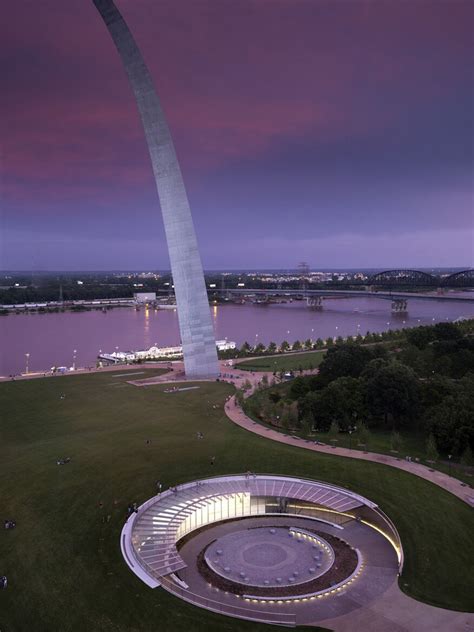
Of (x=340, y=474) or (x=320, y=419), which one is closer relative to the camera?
(x=340, y=474)

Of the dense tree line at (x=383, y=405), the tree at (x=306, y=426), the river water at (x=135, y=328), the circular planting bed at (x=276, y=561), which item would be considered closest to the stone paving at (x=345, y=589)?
the circular planting bed at (x=276, y=561)

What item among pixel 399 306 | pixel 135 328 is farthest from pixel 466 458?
pixel 399 306

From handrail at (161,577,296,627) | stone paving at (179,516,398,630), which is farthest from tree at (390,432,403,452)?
handrail at (161,577,296,627)

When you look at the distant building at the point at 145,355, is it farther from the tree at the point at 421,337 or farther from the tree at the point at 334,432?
the tree at the point at 334,432

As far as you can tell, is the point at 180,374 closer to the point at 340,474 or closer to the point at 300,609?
the point at 340,474

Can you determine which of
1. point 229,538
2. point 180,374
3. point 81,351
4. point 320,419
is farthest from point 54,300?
point 229,538

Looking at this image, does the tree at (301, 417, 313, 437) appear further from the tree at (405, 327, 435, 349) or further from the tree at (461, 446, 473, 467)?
the tree at (405, 327, 435, 349)
